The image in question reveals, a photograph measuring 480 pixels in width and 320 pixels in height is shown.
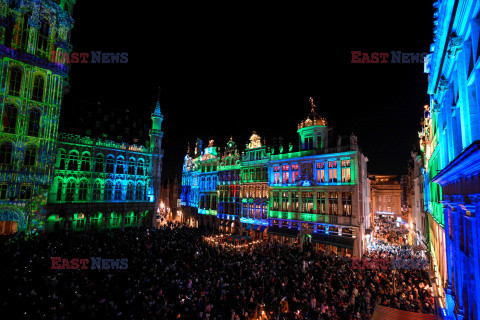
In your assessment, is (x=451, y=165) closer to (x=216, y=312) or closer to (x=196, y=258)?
(x=216, y=312)

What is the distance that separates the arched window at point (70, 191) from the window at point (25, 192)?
21.8 feet

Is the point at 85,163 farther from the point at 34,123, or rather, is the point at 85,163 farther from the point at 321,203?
the point at 321,203

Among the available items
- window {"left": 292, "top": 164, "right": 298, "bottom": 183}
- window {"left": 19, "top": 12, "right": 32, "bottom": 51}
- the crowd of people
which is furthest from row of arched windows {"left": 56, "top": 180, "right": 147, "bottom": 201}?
window {"left": 292, "top": 164, "right": 298, "bottom": 183}

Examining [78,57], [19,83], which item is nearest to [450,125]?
[78,57]

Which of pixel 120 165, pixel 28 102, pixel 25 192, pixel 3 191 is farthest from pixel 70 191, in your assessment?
pixel 28 102

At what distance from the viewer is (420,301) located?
14.6 m

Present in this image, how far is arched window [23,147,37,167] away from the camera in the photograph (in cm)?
2738

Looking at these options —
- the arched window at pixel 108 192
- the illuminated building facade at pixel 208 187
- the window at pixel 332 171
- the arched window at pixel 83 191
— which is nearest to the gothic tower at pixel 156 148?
the arched window at pixel 108 192

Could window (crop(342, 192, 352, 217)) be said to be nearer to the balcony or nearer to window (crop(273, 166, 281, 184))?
the balcony

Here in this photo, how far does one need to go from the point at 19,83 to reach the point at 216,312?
32384 millimetres

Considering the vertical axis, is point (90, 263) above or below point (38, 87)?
below

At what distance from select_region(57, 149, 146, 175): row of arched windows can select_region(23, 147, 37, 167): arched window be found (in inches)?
213

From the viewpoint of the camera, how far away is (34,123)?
28031 mm

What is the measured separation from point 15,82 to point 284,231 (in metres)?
36.5
